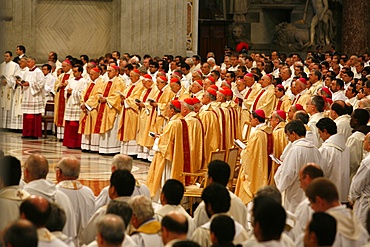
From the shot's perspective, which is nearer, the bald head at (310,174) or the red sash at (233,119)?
the bald head at (310,174)

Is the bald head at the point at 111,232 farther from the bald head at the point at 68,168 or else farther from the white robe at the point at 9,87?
the white robe at the point at 9,87

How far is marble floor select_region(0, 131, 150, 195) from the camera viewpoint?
1425 cm

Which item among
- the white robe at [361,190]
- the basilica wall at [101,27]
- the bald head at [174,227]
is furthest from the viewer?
the basilica wall at [101,27]

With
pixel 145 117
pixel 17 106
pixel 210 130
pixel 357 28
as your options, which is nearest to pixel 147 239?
pixel 210 130

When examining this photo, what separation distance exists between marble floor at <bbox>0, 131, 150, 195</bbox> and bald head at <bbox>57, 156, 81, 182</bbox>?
189 inches

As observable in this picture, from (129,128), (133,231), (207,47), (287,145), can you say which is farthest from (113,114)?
(207,47)

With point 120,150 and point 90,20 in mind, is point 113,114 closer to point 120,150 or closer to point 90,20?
point 120,150

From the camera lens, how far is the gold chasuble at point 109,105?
16.7 m

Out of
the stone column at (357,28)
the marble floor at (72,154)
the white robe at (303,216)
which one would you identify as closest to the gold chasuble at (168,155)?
the marble floor at (72,154)

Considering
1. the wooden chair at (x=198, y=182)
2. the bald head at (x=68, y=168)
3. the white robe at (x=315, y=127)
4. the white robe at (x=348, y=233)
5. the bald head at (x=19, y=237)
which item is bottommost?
the wooden chair at (x=198, y=182)

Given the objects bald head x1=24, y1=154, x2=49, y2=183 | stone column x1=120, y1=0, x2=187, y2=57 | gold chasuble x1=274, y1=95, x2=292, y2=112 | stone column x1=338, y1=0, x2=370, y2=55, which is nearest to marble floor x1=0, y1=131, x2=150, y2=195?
gold chasuble x1=274, y1=95, x2=292, y2=112

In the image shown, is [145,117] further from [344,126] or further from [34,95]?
[344,126]

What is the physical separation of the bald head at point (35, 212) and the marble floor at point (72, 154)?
673cm

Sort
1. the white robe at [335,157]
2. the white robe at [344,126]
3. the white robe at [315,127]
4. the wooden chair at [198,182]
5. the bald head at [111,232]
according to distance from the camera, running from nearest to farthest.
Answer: the bald head at [111,232]
the white robe at [335,157]
the wooden chair at [198,182]
the white robe at [344,126]
the white robe at [315,127]
